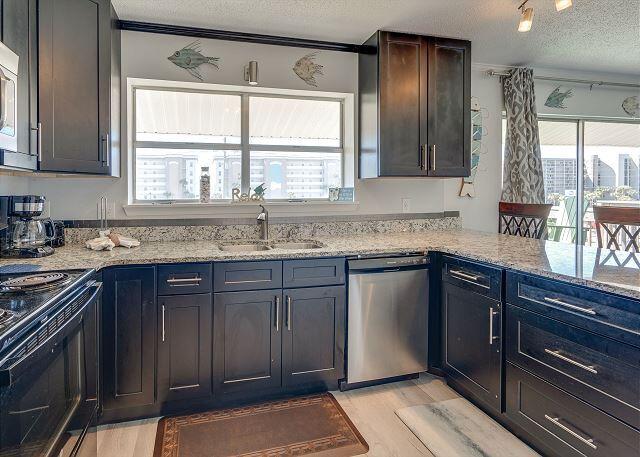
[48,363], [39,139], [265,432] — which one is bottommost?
[265,432]

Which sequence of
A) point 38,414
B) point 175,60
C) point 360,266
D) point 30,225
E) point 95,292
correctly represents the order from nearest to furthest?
point 38,414
point 95,292
point 30,225
point 360,266
point 175,60

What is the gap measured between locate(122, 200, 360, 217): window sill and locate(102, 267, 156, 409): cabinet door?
2.44 feet

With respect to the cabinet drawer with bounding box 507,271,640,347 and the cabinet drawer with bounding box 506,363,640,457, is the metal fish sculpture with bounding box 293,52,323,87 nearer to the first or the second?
the cabinet drawer with bounding box 507,271,640,347

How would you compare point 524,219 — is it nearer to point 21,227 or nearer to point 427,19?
point 427,19

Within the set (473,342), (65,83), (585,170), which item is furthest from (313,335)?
(585,170)

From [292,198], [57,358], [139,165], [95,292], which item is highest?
[139,165]

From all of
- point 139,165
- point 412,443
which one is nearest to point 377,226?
point 412,443

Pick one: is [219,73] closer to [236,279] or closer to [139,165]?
[139,165]

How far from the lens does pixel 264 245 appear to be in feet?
9.36

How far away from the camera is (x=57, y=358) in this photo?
135cm

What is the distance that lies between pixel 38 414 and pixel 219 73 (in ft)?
8.05

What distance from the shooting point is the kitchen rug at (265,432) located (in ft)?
6.52

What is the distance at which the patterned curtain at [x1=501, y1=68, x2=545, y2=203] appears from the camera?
12.2ft

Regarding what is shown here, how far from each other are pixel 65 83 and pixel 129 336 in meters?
1.41
